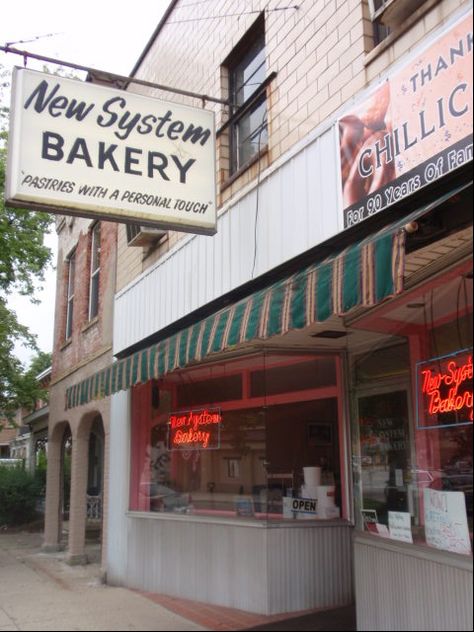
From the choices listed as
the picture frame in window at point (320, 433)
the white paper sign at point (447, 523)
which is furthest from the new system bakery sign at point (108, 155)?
the white paper sign at point (447, 523)

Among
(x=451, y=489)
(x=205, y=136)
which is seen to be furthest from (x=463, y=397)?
(x=205, y=136)

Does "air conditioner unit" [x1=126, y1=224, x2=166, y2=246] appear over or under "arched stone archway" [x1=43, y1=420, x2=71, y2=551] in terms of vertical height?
over

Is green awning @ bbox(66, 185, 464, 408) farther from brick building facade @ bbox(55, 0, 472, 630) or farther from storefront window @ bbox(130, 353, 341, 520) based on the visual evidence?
storefront window @ bbox(130, 353, 341, 520)

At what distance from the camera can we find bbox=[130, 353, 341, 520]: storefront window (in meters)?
7.31

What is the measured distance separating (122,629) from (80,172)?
4370 mm

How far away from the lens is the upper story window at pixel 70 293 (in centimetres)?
1463

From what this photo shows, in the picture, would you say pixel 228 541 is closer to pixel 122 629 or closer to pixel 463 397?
pixel 122 629

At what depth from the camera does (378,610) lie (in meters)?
5.22

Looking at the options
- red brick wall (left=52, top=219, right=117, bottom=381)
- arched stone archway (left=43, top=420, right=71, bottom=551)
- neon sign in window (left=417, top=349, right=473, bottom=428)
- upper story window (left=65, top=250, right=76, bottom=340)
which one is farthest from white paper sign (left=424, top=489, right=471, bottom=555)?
upper story window (left=65, top=250, right=76, bottom=340)

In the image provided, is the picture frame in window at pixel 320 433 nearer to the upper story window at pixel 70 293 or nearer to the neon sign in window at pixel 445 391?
the neon sign in window at pixel 445 391

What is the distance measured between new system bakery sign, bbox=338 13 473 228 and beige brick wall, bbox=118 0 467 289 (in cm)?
34

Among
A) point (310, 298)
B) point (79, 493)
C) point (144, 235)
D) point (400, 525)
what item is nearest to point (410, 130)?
point (310, 298)

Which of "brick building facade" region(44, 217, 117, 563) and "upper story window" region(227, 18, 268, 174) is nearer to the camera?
"upper story window" region(227, 18, 268, 174)

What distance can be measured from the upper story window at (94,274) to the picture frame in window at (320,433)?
19.8 ft
